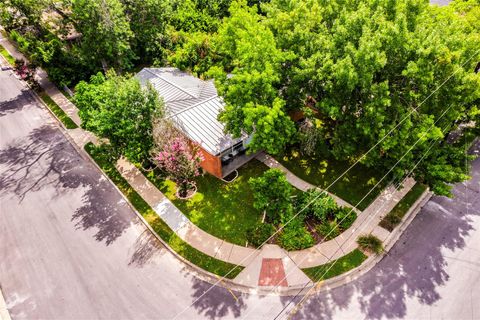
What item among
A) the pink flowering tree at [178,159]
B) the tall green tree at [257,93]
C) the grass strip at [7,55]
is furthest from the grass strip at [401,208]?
the grass strip at [7,55]

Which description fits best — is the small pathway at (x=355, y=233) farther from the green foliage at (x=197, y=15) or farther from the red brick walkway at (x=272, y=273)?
the green foliage at (x=197, y=15)

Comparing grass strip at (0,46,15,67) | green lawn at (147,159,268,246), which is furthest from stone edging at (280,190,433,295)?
grass strip at (0,46,15,67)

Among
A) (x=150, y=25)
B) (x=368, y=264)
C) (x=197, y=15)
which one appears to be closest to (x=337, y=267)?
(x=368, y=264)

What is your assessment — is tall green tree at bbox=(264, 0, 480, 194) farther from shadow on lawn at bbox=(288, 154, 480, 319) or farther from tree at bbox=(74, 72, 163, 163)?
tree at bbox=(74, 72, 163, 163)

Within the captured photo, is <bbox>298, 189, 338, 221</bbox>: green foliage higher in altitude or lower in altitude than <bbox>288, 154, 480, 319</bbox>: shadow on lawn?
higher

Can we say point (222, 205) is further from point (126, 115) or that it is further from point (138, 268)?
point (126, 115)

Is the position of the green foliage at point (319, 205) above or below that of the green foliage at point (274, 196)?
below
